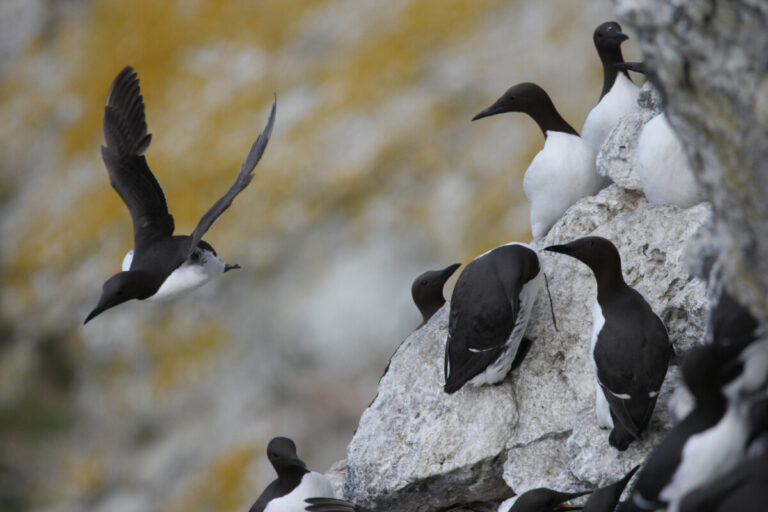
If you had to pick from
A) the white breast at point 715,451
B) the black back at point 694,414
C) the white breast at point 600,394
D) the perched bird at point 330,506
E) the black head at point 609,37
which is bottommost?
the white breast at point 715,451

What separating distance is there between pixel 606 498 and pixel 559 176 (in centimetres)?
187

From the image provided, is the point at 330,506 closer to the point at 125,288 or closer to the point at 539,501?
the point at 539,501

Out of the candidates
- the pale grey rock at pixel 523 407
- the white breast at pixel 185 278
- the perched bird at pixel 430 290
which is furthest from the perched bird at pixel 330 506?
the white breast at pixel 185 278

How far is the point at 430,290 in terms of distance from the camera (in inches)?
199

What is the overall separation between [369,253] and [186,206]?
2556 mm

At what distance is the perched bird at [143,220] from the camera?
17.6 feet

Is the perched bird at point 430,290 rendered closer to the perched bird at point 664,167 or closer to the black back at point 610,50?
the perched bird at point 664,167

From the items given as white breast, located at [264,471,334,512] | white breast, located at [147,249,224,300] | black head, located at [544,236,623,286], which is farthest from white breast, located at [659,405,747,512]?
white breast, located at [147,249,224,300]

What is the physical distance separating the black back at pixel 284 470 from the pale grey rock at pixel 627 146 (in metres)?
1.87

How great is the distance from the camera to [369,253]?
1205cm

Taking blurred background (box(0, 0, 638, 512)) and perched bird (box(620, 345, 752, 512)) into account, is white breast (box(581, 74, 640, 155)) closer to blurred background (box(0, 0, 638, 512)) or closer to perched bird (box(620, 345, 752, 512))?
perched bird (box(620, 345, 752, 512))

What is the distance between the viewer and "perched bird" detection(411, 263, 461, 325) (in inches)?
198

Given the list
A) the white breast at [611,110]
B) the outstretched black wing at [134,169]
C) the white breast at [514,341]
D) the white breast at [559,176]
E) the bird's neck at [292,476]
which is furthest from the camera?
the outstretched black wing at [134,169]

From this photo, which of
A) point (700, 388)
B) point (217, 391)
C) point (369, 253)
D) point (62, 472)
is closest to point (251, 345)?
point (217, 391)
